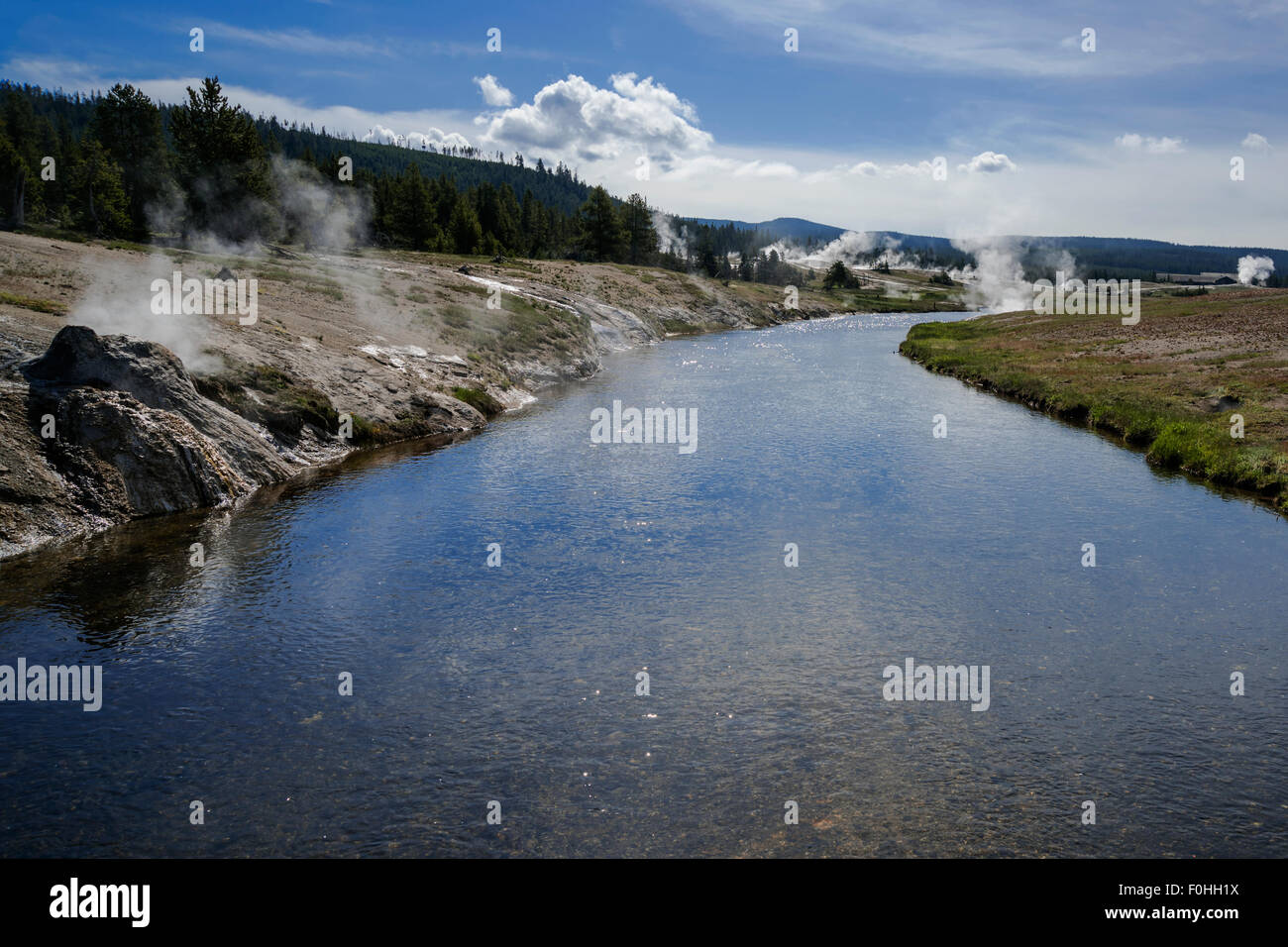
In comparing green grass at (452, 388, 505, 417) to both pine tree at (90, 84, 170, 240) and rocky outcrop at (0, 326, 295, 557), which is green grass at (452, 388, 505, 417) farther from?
pine tree at (90, 84, 170, 240)

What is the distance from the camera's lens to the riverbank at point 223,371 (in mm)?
26422

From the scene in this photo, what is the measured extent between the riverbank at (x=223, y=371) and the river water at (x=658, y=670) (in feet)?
7.84

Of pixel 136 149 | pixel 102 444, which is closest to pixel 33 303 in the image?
pixel 102 444

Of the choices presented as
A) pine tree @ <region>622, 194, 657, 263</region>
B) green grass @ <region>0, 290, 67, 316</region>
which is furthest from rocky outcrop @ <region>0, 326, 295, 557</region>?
pine tree @ <region>622, 194, 657, 263</region>

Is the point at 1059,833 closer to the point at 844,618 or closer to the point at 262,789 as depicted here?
the point at 844,618

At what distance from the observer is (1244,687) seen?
55.6 feet

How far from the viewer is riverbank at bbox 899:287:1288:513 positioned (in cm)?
3584

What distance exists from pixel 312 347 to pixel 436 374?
790 centimetres

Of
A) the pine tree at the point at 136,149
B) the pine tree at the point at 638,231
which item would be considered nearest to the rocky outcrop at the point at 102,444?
the pine tree at the point at 136,149

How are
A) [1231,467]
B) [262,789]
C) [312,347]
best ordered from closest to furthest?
1. [262,789]
2. [1231,467]
3. [312,347]

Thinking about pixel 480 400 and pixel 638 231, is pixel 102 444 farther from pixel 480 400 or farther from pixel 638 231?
pixel 638 231
